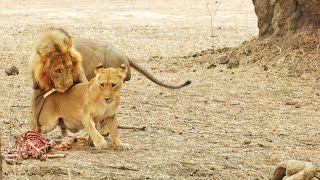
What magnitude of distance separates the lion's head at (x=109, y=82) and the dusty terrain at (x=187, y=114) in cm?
44

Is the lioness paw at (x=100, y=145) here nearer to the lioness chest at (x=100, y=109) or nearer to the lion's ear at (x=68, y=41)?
the lioness chest at (x=100, y=109)

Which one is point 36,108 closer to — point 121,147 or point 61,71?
point 61,71

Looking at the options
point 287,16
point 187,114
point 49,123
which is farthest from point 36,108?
point 287,16

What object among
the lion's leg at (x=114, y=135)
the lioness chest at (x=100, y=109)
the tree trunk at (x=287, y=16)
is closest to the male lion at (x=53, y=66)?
the lioness chest at (x=100, y=109)

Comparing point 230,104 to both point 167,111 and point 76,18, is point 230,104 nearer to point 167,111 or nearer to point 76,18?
point 167,111

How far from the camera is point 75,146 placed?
7004mm

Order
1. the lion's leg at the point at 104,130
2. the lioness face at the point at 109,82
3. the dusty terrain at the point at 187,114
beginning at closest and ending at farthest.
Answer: the dusty terrain at the point at 187,114, the lioness face at the point at 109,82, the lion's leg at the point at 104,130

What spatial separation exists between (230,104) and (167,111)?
29.6 inches

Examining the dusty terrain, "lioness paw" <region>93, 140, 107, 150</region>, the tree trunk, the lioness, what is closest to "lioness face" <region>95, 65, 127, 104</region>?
the lioness

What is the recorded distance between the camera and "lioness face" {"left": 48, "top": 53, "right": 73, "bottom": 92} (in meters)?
6.91

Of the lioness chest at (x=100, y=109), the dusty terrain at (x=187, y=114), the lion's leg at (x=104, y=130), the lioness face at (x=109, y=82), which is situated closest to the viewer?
the dusty terrain at (x=187, y=114)

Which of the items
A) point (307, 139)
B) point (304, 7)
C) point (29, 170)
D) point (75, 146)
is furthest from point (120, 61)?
point (304, 7)

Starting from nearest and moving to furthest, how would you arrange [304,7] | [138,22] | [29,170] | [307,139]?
1. [29,170]
2. [307,139]
3. [304,7]
4. [138,22]

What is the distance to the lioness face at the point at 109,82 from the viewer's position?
6.60 meters
